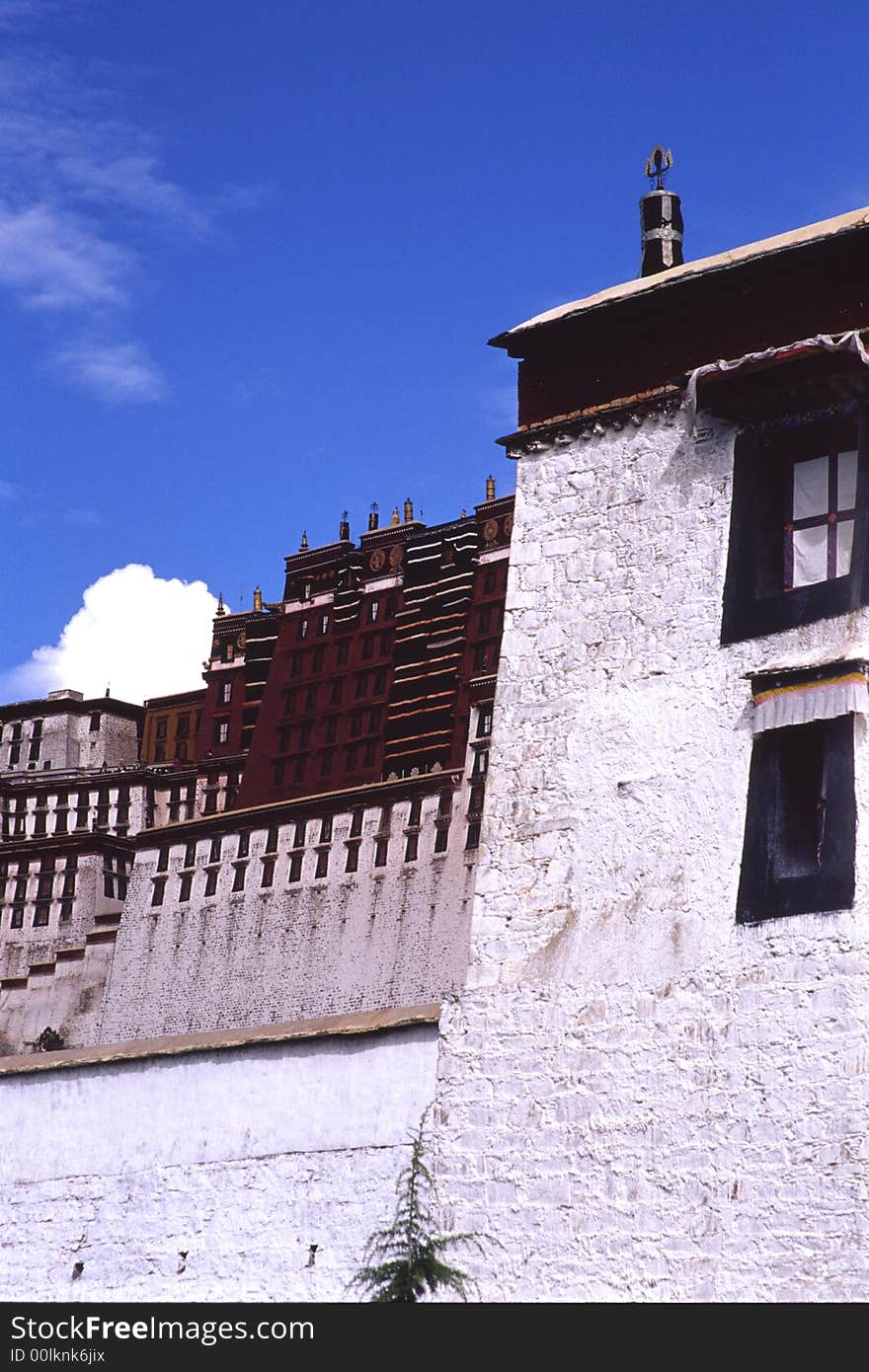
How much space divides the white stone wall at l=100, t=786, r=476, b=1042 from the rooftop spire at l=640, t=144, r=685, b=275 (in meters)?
29.8

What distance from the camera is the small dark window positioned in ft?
38.3

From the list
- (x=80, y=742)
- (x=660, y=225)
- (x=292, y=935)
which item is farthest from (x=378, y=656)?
(x=660, y=225)

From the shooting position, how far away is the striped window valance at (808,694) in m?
11.8

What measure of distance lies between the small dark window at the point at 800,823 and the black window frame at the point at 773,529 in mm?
739

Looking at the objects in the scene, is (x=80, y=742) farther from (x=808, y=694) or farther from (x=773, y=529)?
(x=808, y=694)

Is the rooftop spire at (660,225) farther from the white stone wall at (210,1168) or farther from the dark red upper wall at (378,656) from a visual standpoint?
the dark red upper wall at (378,656)

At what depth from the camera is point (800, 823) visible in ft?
39.5

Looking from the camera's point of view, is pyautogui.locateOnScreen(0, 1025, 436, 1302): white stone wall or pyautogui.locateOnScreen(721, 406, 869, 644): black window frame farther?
pyautogui.locateOnScreen(0, 1025, 436, 1302): white stone wall

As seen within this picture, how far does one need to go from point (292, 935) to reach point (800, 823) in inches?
1498

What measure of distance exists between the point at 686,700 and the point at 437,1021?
8.34ft

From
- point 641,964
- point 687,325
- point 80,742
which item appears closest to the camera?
point 641,964

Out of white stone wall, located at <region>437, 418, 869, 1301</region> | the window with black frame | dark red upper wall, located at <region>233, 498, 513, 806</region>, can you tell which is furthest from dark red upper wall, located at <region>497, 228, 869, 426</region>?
dark red upper wall, located at <region>233, 498, 513, 806</region>

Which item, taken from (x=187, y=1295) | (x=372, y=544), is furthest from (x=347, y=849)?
(x=187, y=1295)

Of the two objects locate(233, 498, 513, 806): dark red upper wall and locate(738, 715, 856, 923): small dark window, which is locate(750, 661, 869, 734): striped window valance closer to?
locate(738, 715, 856, 923): small dark window
